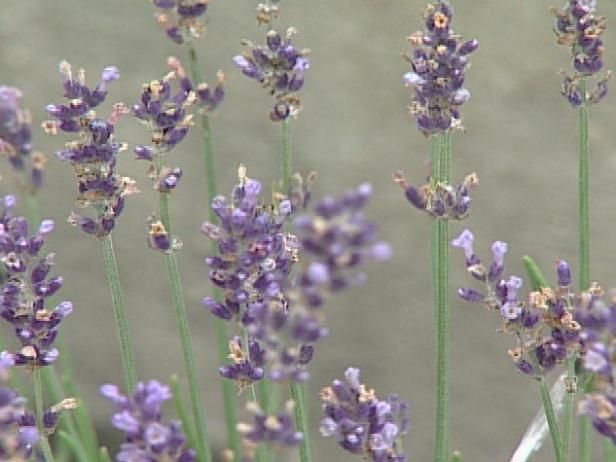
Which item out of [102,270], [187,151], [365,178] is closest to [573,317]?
[365,178]

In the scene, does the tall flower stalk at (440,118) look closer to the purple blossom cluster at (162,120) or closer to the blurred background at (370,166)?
the purple blossom cluster at (162,120)

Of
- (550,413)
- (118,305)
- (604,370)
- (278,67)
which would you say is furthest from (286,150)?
(604,370)

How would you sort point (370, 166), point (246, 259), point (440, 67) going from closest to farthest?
point (246, 259) → point (440, 67) → point (370, 166)

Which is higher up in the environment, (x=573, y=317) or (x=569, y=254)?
(x=569, y=254)

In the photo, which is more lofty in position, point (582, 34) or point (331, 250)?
point (582, 34)

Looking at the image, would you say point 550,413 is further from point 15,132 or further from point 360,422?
point 15,132

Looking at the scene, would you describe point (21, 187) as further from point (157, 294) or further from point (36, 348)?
point (157, 294)
